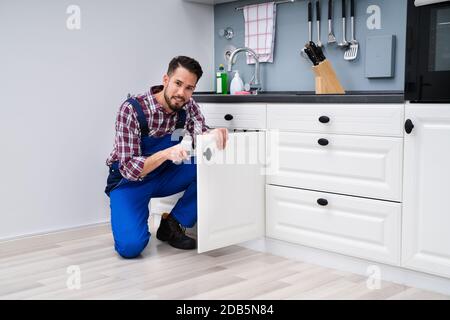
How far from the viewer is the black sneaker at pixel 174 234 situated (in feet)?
9.01

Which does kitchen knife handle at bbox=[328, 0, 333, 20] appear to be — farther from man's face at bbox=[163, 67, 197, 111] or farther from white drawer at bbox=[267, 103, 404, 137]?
man's face at bbox=[163, 67, 197, 111]

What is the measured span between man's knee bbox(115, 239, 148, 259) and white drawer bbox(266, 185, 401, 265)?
60cm

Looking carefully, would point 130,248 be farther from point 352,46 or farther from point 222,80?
point 352,46

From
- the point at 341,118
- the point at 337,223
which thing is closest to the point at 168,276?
the point at 337,223

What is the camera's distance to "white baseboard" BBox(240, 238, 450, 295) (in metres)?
2.13

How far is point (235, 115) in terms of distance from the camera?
2.77 m

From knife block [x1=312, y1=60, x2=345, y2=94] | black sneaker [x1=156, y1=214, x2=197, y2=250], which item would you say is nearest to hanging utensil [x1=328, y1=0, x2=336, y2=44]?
knife block [x1=312, y1=60, x2=345, y2=94]

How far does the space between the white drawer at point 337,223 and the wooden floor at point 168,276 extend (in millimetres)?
110

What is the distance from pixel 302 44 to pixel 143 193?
1.25 metres
